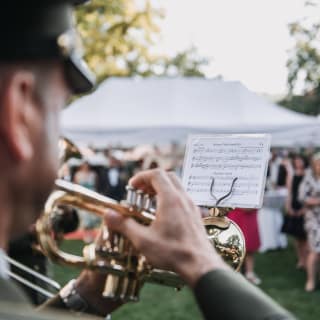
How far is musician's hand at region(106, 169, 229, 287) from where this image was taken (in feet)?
4.02

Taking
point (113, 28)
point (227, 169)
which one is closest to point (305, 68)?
point (113, 28)

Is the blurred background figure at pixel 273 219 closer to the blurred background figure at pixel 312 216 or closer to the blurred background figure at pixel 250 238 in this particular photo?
the blurred background figure at pixel 250 238

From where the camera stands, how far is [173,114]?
444 inches

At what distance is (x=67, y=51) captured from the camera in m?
1.07

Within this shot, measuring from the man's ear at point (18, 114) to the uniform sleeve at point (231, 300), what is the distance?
406mm

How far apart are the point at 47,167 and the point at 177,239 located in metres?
0.32

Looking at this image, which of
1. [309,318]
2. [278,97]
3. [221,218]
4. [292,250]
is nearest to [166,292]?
[309,318]

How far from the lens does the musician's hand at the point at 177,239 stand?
1.22m

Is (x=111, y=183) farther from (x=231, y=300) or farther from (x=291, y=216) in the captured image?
(x=231, y=300)

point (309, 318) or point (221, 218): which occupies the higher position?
point (221, 218)

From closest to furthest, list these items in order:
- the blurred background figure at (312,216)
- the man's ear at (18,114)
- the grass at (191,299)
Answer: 1. the man's ear at (18,114)
2. the grass at (191,299)
3. the blurred background figure at (312,216)

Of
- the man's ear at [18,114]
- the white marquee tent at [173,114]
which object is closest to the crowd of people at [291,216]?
the white marquee tent at [173,114]

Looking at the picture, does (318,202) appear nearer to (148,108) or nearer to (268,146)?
(148,108)

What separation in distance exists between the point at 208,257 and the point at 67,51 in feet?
1.47
